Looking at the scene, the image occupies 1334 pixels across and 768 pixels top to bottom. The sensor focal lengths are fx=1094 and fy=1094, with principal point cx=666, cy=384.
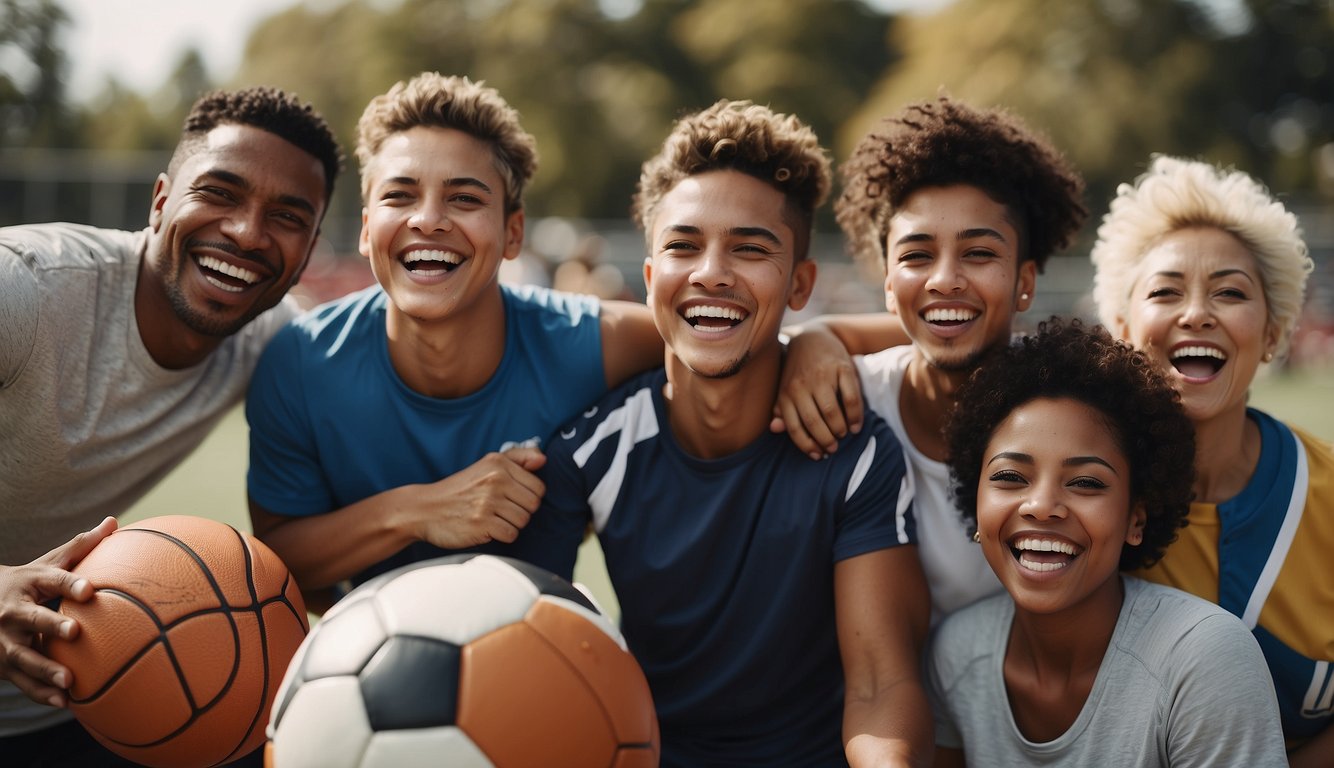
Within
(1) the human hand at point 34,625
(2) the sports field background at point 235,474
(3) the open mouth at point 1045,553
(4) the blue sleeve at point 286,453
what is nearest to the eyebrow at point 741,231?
(3) the open mouth at point 1045,553

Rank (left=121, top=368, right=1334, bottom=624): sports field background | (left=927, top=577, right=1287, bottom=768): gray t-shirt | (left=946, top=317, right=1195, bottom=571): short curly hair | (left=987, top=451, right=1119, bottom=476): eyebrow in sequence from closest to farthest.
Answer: (left=927, top=577, right=1287, bottom=768): gray t-shirt → (left=987, top=451, right=1119, bottom=476): eyebrow → (left=946, top=317, right=1195, bottom=571): short curly hair → (left=121, top=368, right=1334, bottom=624): sports field background

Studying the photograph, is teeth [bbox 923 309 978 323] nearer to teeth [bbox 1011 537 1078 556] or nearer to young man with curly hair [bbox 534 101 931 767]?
young man with curly hair [bbox 534 101 931 767]

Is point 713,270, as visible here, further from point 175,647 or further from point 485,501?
point 175,647

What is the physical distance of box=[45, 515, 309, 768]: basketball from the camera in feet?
8.77

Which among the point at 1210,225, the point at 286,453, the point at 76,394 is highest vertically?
the point at 1210,225

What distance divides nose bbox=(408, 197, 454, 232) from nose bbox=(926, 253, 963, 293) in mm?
1530

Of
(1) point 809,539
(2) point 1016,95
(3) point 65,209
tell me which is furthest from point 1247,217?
(2) point 1016,95

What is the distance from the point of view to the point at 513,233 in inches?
153

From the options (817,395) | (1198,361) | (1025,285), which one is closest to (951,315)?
(1025,285)

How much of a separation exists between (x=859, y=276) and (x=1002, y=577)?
837 inches

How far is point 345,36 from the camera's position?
160ft

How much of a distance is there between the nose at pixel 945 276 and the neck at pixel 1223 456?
0.87 metres

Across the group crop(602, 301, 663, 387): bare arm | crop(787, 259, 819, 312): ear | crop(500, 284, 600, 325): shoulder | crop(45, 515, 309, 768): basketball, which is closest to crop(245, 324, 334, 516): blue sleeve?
crop(45, 515, 309, 768): basketball

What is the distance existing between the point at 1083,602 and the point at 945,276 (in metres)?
1.05
